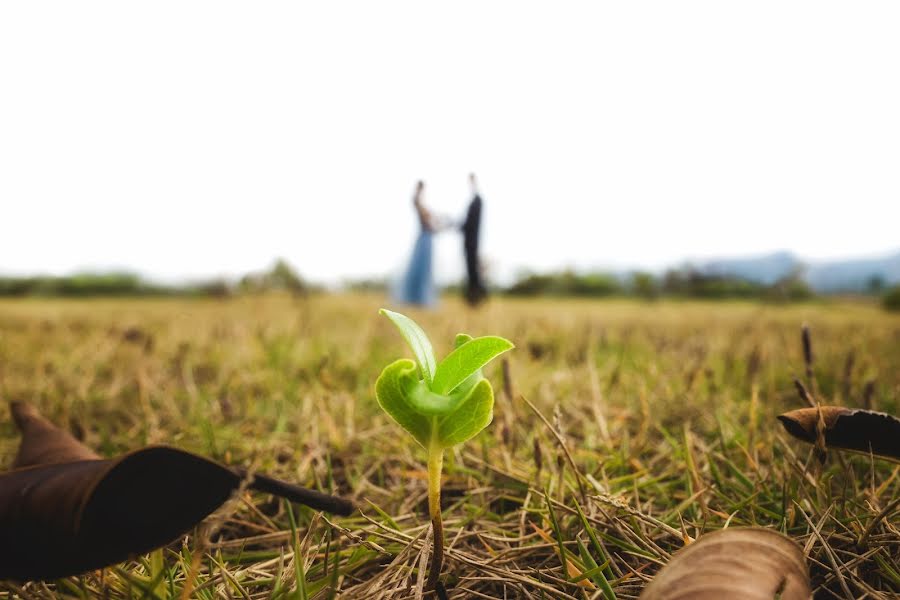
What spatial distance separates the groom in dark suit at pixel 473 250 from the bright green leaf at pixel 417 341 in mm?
4893

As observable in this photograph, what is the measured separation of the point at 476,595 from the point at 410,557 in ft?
0.51

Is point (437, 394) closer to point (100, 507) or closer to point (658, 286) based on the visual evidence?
point (100, 507)

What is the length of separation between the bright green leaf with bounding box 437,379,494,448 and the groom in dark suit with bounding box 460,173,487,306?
16.2ft

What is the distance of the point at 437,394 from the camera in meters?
0.70

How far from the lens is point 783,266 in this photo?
3.60 meters

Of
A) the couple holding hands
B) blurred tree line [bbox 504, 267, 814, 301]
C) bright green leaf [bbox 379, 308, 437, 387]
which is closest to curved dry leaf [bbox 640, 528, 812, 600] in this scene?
bright green leaf [bbox 379, 308, 437, 387]

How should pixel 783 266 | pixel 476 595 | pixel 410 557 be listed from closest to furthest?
pixel 476 595 < pixel 410 557 < pixel 783 266

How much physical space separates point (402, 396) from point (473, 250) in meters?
5.21

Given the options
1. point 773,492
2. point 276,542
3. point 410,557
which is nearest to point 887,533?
point 773,492

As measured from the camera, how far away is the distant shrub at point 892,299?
7727 millimetres

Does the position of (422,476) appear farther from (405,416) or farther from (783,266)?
(783,266)

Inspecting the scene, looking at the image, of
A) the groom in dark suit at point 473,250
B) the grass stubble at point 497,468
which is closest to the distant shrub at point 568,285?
the groom in dark suit at point 473,250

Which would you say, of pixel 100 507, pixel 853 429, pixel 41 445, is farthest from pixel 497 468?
pixel 41 445

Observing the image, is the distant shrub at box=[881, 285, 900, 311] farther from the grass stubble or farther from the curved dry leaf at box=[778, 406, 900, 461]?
the curved dry leaf at box=[778, 406, 900, 461]
